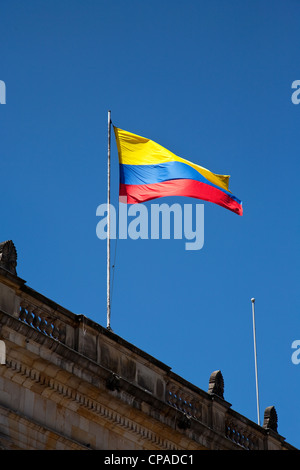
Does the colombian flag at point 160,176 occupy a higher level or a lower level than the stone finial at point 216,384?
higher

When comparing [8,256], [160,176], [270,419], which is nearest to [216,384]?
[270,419]

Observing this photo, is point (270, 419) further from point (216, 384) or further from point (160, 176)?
point (160, 176)

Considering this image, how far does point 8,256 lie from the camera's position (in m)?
27.6

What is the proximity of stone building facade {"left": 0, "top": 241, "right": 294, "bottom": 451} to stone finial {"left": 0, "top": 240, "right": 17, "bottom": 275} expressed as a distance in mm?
21

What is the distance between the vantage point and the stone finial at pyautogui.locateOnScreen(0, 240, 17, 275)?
2748 cm

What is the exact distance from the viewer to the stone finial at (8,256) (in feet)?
90.2

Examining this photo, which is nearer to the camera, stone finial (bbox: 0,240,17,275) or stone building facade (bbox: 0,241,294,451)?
stone building facade (bbox: 0,241,294,451)

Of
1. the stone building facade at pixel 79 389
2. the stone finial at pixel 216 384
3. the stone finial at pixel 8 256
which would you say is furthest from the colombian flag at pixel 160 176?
the stone finial at pixel 8 256

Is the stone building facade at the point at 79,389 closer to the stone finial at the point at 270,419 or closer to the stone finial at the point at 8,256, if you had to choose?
the stone finial at the point at 8,256

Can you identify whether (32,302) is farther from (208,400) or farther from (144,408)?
(208,400)

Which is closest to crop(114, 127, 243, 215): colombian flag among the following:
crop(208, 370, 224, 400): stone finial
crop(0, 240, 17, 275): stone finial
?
crop(208, 370, 224, 400): stone finial

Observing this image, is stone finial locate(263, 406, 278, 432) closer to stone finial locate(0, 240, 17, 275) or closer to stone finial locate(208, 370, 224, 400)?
stone finial locate(208, 370, 224, 400)

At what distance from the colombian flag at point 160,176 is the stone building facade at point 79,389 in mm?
5673
